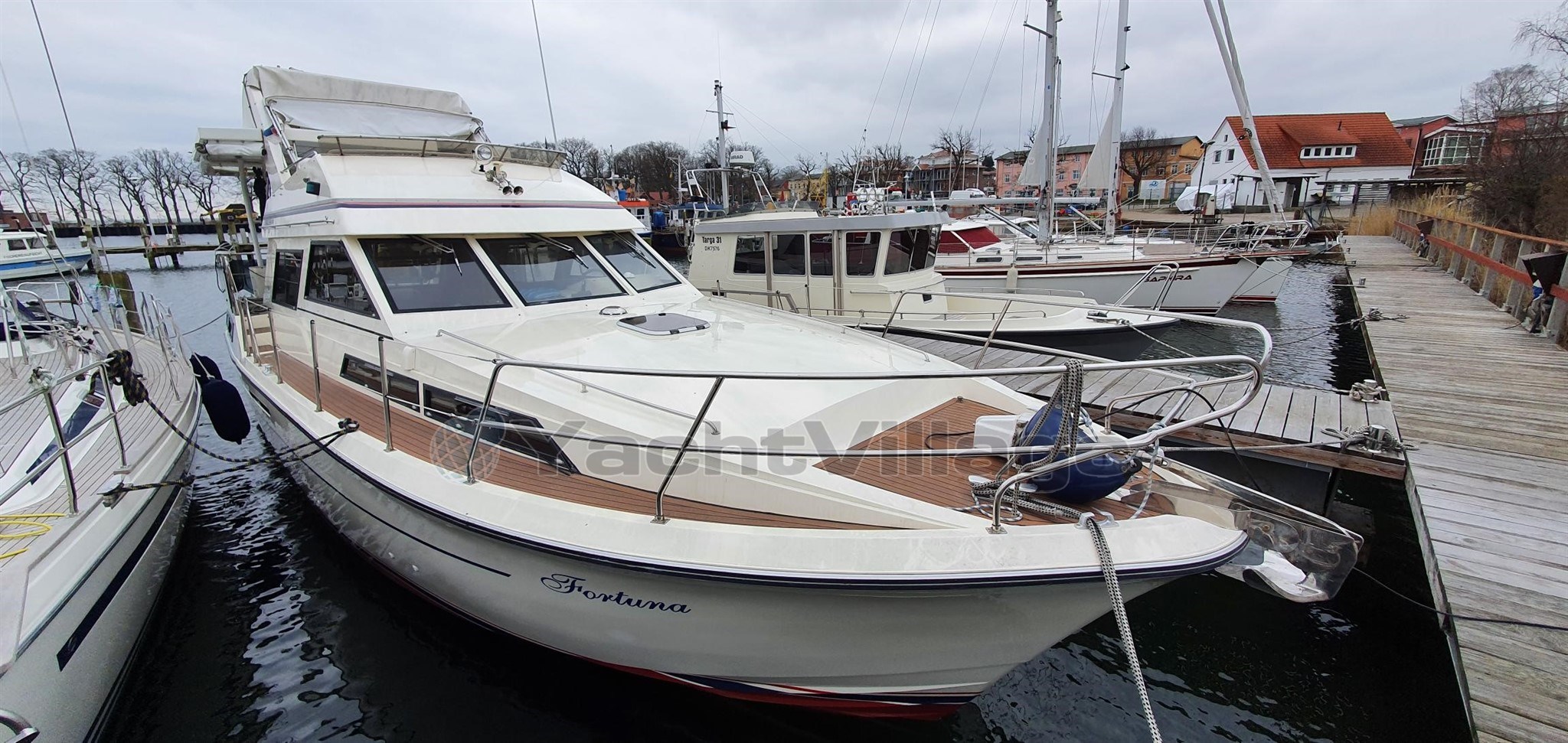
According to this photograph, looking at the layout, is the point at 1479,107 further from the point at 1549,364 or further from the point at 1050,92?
the point at 1549,364

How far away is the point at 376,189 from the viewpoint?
4.50m

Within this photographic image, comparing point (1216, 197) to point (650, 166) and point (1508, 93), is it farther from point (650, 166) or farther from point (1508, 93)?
point (650, 166)

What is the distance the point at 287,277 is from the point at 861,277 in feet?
19.5

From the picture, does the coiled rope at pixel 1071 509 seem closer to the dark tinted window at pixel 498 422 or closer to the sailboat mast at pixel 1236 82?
the dark tinted window at pixel 498 422

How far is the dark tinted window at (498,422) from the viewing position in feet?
10.6

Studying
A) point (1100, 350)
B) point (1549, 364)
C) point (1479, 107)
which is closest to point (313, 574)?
point (1100, 350)

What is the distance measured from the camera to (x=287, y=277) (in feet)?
17.8

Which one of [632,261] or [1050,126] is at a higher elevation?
[1050,126]

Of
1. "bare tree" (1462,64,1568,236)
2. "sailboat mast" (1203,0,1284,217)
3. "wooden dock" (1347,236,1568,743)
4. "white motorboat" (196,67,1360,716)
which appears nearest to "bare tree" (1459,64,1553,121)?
"bare tree" (1462,64,1568,236)

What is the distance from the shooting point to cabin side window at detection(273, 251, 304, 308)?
5160 mm

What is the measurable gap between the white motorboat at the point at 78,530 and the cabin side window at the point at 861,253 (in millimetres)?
6541

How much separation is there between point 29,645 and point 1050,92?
17.2 m

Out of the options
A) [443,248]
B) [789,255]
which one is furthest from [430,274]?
[789,255]

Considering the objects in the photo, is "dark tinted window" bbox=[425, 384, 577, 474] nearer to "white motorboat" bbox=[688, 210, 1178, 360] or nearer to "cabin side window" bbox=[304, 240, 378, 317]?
"cabin side window" bbox=[304, 240, 378, 317]
